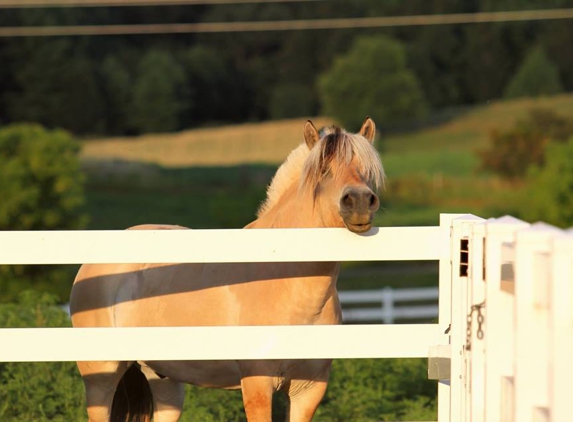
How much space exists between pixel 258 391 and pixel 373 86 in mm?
56048

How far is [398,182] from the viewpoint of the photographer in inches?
2009

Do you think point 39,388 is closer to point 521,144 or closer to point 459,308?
point 459,308

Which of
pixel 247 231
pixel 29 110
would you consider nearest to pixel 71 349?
pixel 247 231

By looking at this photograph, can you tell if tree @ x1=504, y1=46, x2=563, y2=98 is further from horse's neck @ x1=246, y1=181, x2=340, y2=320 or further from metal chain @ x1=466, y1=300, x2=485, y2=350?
metal chain @ x1=466, y1=300, x2=485, y2=350

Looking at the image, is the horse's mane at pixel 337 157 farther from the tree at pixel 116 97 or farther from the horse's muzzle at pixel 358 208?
the tree at pixel 116 97

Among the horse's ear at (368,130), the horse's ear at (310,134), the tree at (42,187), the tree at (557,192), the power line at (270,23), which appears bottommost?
the horse's ear at (310,134)

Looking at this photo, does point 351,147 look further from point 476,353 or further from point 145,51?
point 145,51

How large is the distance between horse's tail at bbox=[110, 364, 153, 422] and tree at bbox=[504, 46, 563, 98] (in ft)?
174

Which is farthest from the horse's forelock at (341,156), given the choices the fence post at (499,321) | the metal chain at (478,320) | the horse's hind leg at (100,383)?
the horse's hind leg at (100,383)

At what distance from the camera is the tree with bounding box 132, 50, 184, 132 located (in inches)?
2391

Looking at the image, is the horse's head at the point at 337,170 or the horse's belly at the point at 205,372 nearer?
the horse's head at the point at 337,170

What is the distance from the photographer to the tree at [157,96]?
199 ft

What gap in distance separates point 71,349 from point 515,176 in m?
45.3

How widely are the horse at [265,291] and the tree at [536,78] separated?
53213 millimetres
